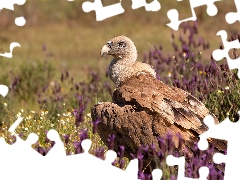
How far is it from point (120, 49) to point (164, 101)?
1.38 metres

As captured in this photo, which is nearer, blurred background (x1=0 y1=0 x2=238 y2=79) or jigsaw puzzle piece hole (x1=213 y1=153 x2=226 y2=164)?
jigsaw puzzle piece hole (x1=213 y1=153 x2=226 y2=164)

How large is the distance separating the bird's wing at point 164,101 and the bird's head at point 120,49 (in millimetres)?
674

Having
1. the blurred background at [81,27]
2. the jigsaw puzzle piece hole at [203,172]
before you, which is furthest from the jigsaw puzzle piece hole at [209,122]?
the blurred background at [81,27]

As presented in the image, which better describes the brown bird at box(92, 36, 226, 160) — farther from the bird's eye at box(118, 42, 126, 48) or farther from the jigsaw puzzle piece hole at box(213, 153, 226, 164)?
the bird's eye at box(118, 42, 126, 48)

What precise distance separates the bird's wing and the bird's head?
2.21 feet

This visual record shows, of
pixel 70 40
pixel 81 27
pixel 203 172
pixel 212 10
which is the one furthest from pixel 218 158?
pixel 81 27

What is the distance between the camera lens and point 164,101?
572cm

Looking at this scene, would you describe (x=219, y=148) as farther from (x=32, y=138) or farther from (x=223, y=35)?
(x=32, y=138)

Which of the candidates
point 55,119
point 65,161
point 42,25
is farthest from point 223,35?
point 42,25

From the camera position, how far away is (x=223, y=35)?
5.81m

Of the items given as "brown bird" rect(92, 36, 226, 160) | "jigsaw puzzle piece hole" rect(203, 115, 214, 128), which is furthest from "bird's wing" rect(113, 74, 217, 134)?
"jigsaw puzzle piece hole" rect(203, 115, 214, 128)

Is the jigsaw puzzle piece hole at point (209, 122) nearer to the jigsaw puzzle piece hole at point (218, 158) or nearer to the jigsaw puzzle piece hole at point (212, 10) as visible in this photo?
the jigsaw puzzle piece hole at point (218, 158)

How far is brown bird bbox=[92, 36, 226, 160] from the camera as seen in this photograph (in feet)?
18.2

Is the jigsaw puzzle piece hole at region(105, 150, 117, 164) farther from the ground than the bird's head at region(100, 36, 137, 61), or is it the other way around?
the bird's head at region(100, 36, 137, 61)
